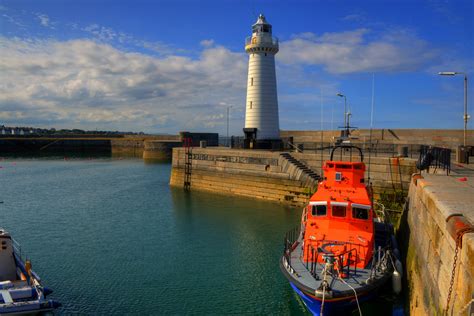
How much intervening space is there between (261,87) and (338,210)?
24.1 metres

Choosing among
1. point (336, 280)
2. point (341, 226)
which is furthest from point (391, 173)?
point (336, 280)

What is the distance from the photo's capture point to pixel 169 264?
1688cm

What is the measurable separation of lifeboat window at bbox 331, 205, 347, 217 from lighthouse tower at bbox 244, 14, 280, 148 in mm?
22482

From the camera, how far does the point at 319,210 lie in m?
13.6

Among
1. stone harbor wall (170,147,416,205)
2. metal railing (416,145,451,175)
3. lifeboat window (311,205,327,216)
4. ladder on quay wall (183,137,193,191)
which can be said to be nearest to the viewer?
lifeboat window (311,205,327,216)

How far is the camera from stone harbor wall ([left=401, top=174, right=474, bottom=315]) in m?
6.27

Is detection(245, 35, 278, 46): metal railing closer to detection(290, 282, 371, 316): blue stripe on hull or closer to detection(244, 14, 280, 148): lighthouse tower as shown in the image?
detection(244, 14, 280, 148): lighthouse tower

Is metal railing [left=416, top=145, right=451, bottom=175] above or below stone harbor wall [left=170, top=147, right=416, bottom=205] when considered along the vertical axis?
above

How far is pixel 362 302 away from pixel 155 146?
7085 cm

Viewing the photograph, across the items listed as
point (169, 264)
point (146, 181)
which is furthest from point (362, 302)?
point (146, 181)

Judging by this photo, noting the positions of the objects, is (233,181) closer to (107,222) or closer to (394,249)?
(107,222)

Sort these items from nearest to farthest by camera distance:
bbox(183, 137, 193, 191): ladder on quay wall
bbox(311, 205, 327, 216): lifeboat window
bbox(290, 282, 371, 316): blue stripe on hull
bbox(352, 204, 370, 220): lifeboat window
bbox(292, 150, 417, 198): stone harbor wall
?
bbox(290, 282, 371, 316): blue stripe on hull < bbox(352, 204, 370, 220): lifeboat window < bbox(311, 205, 327, 216): lifeboat window < bbox(292, 150, 417, 198): stone harbor wall < bbox(183, 137, 193, 191): ladder on quay wall

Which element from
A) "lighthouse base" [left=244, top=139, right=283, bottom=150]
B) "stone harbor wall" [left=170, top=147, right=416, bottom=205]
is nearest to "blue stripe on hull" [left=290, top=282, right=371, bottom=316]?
"stone harbor wall" [left=170, top=147, right=416, bottom=205]

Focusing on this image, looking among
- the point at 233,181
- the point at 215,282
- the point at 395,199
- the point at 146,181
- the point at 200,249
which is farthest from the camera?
the point at 146,181
